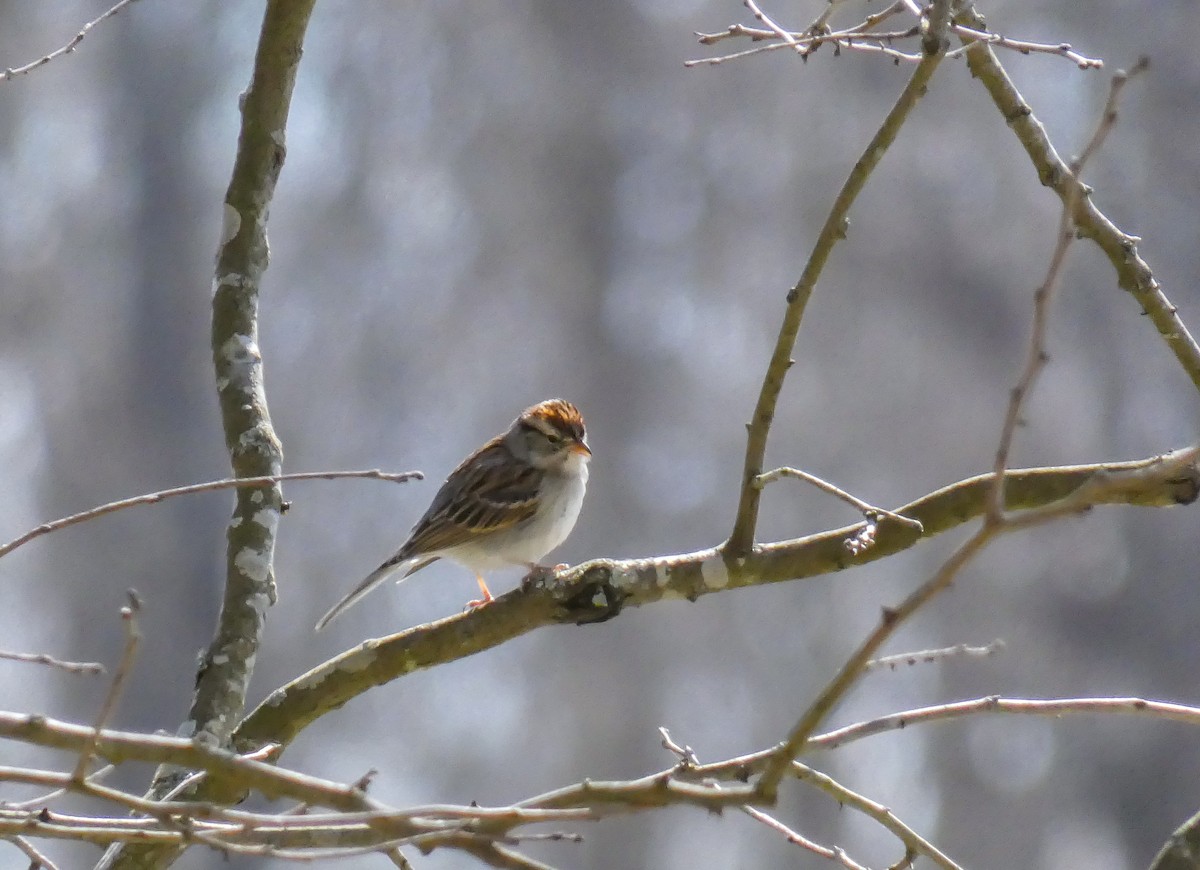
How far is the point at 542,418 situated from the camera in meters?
5.92

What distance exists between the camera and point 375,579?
5430 millimetres

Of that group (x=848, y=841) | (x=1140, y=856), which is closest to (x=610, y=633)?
(x=848, y=841)

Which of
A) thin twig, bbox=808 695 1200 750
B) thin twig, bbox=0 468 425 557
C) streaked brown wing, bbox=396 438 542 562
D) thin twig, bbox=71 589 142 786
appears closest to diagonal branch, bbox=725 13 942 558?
thin twig, bbox=808 695 1200 750

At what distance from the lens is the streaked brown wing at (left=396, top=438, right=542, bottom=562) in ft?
18.3

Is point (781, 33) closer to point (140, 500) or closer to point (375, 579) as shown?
point (140, 500)

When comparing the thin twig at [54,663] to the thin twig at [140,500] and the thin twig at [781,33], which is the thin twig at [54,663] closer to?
the thin twig at [140,500]

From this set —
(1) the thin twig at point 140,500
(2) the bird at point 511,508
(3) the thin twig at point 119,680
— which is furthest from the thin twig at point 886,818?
(2) the bird at point 511,508

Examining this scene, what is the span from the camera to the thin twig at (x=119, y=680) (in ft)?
5.77

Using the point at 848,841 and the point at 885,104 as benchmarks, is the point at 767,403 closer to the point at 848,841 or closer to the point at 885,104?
the point at 848,841

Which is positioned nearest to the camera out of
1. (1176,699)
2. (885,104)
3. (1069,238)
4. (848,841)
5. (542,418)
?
(1069,238)

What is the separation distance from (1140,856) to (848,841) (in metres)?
2.21

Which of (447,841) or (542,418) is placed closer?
(447,841)

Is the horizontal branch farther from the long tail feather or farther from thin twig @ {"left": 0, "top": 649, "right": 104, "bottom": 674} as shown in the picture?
the long tail feather

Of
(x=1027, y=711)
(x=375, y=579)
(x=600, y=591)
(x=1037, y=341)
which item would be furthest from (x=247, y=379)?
(x=1037, y=341)
